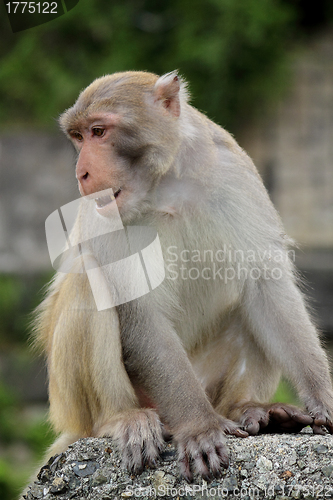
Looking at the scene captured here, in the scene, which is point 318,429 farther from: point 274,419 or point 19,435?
point 19,435

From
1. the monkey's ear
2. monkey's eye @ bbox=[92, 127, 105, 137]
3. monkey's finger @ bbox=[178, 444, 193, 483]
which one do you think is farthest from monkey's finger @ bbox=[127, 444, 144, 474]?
the monkey's ear

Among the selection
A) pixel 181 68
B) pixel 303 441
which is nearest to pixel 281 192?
pixel 181 68

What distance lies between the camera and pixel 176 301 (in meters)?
3.78

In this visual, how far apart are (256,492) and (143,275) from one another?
52.1 inches

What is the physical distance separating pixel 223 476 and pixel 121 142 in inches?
73.5

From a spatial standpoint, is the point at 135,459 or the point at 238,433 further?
the point at 238,433

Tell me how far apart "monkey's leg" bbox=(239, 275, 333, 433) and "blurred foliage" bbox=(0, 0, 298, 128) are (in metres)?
6.53

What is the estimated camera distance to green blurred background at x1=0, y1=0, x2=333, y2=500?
31.8 ft

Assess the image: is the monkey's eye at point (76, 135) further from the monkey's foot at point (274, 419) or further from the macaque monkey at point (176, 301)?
the monkey's foot at point (274, 419)

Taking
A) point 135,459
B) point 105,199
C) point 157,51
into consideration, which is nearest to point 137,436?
point 135,459

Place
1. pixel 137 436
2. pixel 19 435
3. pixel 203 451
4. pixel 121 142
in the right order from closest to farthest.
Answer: pixel 203 451 < pixel 137 436 < pixel 121 142 < pixel 19 435

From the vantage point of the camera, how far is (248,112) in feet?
35.0

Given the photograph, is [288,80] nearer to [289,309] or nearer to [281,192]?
[281,192]

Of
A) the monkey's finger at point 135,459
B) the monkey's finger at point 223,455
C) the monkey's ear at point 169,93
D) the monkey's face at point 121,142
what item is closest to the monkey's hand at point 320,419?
the monkey's finger at point 223,455
